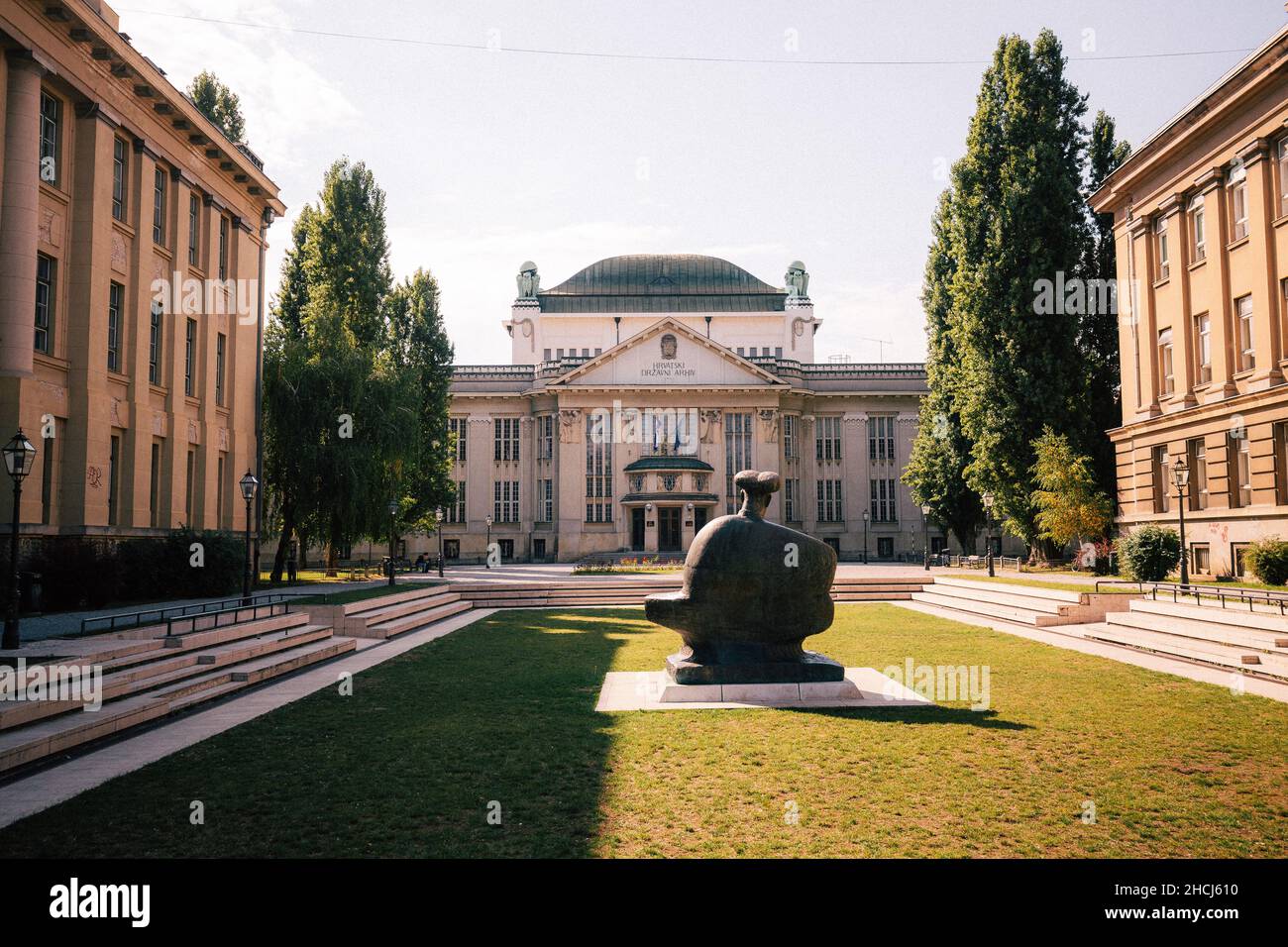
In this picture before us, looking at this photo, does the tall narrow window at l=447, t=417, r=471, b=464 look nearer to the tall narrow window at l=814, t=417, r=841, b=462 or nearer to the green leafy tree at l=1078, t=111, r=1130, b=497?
the tall narrow window at l=814, t=417, r=841, b=462

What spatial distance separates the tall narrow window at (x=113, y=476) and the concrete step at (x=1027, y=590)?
1015 inches

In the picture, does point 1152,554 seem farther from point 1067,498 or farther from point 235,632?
point 235,632

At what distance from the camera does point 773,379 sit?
65688 millimetres

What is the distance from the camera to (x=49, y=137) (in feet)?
67.2

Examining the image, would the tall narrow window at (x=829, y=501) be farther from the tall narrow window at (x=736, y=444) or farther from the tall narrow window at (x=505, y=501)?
the tall narrow window at (x=505, y=501)

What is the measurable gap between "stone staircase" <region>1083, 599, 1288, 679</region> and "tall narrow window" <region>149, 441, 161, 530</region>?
85.4ft

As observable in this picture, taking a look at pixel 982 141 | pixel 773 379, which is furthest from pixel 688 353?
pixel 982 141

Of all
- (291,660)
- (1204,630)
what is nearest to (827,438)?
(1204,630)

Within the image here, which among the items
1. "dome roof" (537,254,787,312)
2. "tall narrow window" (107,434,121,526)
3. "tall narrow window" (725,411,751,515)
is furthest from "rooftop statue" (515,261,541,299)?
"tall narrow window" (107,434,121,526)

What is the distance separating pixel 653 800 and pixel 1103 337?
1507 inches

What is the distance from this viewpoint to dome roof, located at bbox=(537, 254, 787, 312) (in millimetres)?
76125

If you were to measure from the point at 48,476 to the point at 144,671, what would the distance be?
11065 millimetres

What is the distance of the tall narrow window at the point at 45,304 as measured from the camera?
20.1 metres

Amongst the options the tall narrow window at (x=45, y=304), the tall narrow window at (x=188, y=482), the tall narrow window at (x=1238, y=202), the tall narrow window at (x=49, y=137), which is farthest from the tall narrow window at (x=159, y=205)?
the tall narrow window at (x=1238, y=202)
